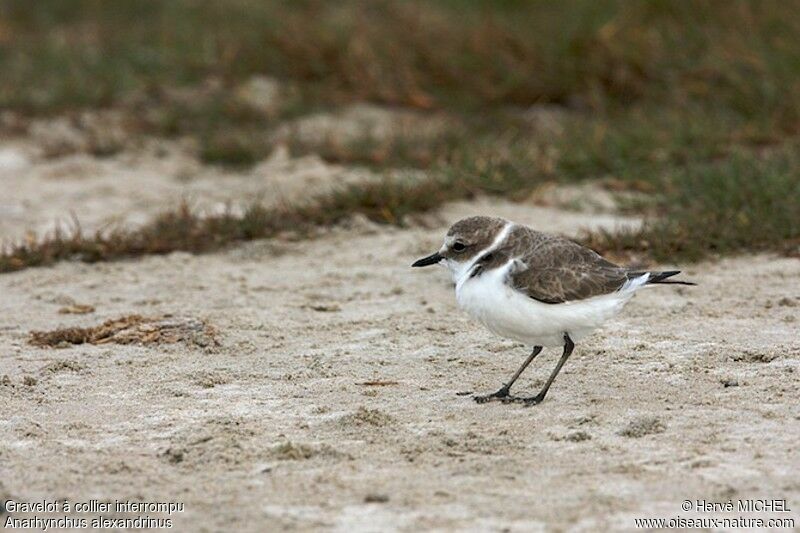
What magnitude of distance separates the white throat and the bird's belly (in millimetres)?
101

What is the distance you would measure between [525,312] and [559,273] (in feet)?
0.89

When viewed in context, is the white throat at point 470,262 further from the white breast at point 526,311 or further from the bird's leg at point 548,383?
the bird's leg at point 548,383

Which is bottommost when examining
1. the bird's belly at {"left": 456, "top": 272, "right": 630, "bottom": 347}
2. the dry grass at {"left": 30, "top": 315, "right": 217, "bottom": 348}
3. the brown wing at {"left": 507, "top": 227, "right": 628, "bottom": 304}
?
the dry grass at {"left": 30, "top": 315, "right": 217, "bottom": 348}

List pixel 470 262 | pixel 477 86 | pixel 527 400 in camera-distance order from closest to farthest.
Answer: pixel 527 400, pixel 470 262, pixel 477 86

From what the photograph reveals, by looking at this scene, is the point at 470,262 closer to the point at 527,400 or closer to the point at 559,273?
the point at 559,273

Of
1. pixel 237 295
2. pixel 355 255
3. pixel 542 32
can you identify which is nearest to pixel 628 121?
pixel 542 32

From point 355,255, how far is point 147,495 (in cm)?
341

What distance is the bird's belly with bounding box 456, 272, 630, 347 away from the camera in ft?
16.5

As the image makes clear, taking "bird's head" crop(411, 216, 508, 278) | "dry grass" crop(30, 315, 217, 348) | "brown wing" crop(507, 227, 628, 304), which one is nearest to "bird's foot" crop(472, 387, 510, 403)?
"brown wing" crop(507, 227, 628, 304)

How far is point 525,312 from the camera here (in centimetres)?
504

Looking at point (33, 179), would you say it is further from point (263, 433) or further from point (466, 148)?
point (263, 433)

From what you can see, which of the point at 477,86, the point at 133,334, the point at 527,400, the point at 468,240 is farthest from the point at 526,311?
the point at 477,86

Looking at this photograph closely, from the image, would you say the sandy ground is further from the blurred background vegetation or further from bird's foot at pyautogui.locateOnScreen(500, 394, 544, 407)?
the blurred background vegetation

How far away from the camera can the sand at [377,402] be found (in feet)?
13.6
